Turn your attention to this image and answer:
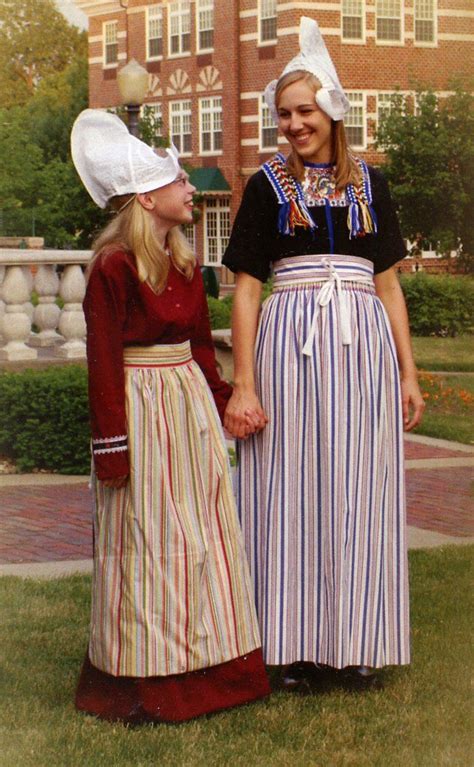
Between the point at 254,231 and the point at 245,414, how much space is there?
56 centimetres

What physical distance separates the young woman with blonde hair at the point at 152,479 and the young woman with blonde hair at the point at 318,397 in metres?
0.15

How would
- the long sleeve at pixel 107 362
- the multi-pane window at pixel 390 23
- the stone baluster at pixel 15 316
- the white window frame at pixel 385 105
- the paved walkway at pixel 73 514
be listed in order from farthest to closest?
1. the white window frame at pixel 385 105
2. the stone baluster at pixel 15 316
3. the multi-pane window at pixel 390 23
4. the paved walkway at pixel 73 514
5. the long sleeve at pixel 107 362

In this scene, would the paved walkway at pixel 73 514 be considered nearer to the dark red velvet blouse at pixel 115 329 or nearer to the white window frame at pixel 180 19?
the dark red velvet blouse at pixel 115 329

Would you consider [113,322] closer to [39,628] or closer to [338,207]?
[338,207]

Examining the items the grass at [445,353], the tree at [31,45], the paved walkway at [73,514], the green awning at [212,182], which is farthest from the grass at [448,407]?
the tree at [31,45]

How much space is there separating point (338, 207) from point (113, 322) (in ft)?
2.60

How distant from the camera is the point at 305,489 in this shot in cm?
362

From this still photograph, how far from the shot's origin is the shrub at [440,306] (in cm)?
1507

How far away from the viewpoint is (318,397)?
3.60m

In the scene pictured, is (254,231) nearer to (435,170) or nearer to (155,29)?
(155,29)

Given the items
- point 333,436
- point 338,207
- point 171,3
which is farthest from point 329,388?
point 171,3

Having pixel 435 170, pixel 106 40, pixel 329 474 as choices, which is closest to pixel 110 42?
pixel 106 40

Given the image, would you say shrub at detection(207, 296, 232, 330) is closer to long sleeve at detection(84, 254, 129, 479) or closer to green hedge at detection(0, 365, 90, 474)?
green hedge at detection(0, 365, 90, 474)

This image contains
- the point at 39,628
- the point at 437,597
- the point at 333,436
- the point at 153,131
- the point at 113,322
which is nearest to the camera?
the point at 113,322
